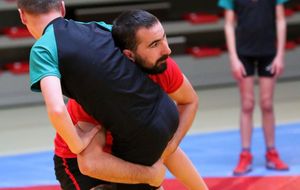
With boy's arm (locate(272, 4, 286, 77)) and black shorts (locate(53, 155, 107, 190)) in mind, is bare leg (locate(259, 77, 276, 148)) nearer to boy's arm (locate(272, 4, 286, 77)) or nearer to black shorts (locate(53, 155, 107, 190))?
boy's arm (locate(272, 4, 286, 77))

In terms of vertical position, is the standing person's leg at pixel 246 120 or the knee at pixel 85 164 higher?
the knee at pixel 85 164

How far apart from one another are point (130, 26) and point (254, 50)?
220 centimetres

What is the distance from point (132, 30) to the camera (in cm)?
223

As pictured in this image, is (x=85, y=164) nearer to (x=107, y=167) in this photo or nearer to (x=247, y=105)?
(x=107, y=167)

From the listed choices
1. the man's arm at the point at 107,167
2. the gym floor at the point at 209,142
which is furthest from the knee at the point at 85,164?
the gym floor at the point at 209,142

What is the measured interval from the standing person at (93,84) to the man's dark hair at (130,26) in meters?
0.05

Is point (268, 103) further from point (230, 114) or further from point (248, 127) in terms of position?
point (230, 114)

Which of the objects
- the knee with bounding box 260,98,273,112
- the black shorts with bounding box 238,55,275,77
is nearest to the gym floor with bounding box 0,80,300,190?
the knee with bounding box 260,98,273,112

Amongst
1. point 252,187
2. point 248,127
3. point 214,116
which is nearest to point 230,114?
point 214,116

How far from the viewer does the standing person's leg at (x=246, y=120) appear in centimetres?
429

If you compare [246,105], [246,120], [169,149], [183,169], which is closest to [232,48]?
[246,105]

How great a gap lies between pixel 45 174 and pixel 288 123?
249cm

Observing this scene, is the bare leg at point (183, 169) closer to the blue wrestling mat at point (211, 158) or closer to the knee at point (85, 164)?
the knee at point (85, 164)

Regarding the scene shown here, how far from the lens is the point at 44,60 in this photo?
2.13m
